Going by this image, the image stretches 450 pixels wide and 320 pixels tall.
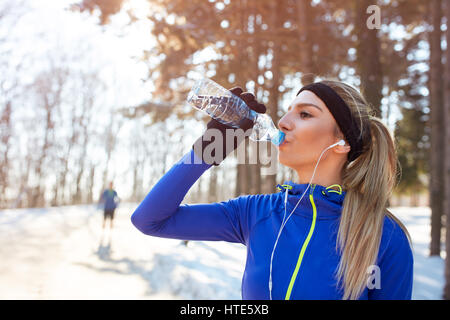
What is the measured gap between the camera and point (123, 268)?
8.27 m

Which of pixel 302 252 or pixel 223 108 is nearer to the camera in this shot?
pixel 302 252

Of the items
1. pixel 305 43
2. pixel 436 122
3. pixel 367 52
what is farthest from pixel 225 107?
pixel 436 122

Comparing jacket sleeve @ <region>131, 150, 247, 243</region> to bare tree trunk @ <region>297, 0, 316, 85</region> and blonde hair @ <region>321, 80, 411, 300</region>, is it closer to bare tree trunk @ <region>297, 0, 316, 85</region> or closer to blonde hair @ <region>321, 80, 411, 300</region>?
blonde hair @ <region>321, 80, 411, 300</region>

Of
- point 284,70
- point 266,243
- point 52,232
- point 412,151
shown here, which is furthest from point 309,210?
point 412,151

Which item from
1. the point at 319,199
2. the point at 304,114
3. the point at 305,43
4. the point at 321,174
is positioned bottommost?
the point at 319,199

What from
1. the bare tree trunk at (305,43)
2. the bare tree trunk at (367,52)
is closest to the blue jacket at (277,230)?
the bare tree trunk at (367,52)

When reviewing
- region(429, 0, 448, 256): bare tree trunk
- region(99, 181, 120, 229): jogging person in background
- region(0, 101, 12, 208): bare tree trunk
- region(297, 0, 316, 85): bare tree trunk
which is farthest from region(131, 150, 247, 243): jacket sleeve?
region(0, 101, 12, 208): bare tree trunk

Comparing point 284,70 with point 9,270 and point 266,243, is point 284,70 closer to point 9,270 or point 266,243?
point 9,270

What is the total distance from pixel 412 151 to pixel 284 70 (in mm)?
11334

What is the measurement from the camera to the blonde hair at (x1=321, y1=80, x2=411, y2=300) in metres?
1.58

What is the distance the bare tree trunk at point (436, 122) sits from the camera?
30.4ft

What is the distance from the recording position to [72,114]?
29562 millimetres

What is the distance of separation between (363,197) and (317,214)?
294 millimetres

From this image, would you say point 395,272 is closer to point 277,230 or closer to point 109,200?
point 277,230
